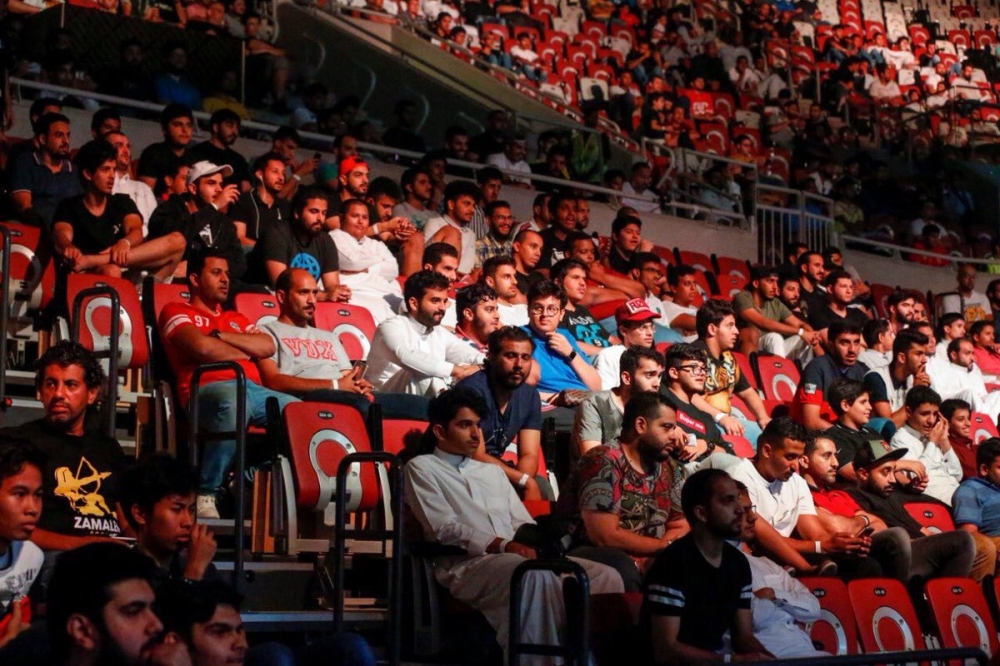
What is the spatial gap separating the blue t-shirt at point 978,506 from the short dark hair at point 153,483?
5.01 meters

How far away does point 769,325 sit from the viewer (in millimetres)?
10367

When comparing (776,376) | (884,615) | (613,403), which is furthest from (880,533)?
(776,376)

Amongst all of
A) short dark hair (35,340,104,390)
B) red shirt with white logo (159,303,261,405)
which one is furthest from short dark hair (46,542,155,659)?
red shirt with white logo (159,303,261,405)

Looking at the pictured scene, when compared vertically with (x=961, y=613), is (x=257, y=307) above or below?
above

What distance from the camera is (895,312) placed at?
11445 mm

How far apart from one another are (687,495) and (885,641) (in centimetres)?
172

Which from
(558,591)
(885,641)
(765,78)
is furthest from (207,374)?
(765,78)

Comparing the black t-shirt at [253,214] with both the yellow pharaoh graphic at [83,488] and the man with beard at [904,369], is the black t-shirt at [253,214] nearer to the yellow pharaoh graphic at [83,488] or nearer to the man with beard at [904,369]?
the yellow pharaoh graphic at [83,488]

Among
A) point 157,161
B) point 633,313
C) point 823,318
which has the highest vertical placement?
point 157,161

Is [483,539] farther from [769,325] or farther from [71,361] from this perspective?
[769,325]

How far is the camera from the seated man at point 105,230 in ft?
23.4

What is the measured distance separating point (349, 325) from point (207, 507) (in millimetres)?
2059

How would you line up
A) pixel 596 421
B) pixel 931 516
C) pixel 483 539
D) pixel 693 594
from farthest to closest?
pixel 931 516 → pixel 596 421 → pixel 483 539 → pixel 693 594

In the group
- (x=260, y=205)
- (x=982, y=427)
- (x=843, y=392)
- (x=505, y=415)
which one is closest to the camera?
(x=505, y=415)
